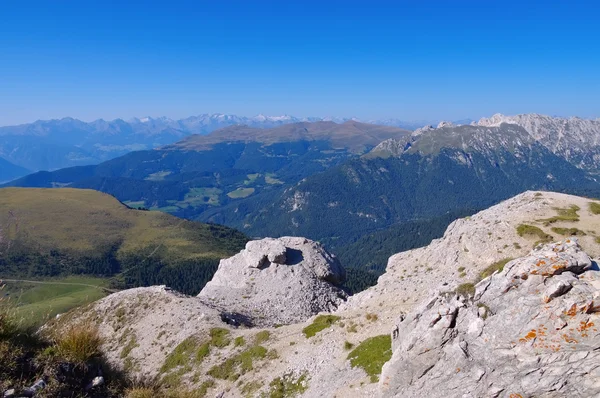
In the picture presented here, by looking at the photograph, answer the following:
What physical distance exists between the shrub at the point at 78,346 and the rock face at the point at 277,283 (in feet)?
96.9

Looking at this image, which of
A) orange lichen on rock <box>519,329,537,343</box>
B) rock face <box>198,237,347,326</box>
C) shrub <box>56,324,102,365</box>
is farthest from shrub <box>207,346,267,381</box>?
orange lichen on rock <box>519,329,537,343</box>

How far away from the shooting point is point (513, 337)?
18.4 m

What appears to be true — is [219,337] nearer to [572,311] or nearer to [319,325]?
[319,325]

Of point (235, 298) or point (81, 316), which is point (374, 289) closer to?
point (235, 298)

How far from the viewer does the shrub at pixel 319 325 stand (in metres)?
34.2

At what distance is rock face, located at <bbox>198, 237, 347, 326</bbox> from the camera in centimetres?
5003

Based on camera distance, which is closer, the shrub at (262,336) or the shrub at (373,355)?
the shrub at (373,355)

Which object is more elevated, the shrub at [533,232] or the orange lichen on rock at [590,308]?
the orange lichen on rock at [590,308]

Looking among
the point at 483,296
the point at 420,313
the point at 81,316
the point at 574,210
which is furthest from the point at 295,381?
the point at 574,210

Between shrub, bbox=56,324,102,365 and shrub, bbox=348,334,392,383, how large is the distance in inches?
642

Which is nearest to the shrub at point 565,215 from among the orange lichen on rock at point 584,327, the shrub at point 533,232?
the shrub at point 533,232

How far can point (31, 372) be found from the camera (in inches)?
573

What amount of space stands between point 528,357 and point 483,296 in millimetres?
5255

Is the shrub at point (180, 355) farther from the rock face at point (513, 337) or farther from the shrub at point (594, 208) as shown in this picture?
the shrub at point (594, 208)
